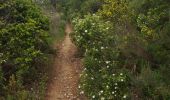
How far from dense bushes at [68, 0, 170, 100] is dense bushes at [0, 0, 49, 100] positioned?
70.7 inches

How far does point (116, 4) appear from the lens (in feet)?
50.5

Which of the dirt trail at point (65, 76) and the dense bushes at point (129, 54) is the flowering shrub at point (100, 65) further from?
the dirt trail at point (65, 76)

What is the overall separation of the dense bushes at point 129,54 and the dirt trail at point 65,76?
64 cm

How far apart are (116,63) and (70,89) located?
206 centimetres


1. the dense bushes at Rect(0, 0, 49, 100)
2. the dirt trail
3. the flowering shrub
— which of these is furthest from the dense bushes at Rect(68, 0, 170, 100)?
the dense bushes at Rect(0, 0, 49, 100)

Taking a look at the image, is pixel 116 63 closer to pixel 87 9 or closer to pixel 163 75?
pixel 163 75

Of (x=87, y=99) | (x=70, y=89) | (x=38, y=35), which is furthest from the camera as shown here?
(x=38, y=35)

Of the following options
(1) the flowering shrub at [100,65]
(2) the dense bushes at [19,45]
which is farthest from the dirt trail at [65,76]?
(2) the dense bushes at [19,45]

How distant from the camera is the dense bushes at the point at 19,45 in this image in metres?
11.0

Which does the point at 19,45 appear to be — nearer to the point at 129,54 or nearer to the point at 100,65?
the point at 100,65

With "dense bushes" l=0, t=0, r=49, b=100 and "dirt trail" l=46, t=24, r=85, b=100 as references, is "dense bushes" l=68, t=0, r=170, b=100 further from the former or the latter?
"dense bushes" l=0, t=0, r=49, b=100

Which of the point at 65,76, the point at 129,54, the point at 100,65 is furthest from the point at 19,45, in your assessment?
the point at 129,54

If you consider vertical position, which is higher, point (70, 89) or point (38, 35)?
point (38, 35)

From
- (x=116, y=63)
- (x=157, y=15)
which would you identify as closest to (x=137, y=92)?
(x=116, y=63)
